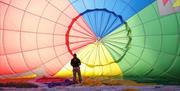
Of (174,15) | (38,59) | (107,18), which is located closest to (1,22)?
(38,59)

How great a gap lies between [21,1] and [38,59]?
1342 mm

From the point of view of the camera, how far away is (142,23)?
368 inches

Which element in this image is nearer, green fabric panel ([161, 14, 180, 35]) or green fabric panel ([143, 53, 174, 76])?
green fabric panel ([161, 14, 180, 35])

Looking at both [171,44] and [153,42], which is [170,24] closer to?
[171,44]

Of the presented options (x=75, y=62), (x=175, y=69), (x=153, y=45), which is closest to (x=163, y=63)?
(x=175, y=69)

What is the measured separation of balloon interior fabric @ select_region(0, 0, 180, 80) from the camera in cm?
925

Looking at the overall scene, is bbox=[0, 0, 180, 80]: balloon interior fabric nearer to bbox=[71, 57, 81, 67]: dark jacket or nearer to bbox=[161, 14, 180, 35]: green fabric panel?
bbox=[161, 14, 180, 35]: green fabric panel

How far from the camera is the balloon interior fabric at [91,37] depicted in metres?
9.25

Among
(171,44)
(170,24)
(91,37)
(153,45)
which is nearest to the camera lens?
(170,24)

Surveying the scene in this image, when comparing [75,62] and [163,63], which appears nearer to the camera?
[75,62]

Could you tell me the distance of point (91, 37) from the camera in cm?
962

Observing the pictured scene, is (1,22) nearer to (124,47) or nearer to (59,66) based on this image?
(59,66)

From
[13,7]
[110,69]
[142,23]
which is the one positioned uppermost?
[13,7]

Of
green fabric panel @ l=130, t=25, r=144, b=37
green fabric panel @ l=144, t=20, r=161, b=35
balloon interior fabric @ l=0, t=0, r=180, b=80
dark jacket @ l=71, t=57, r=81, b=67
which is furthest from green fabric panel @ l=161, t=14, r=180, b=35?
dark jacket @ l=71, t=57, r=81, b=67
